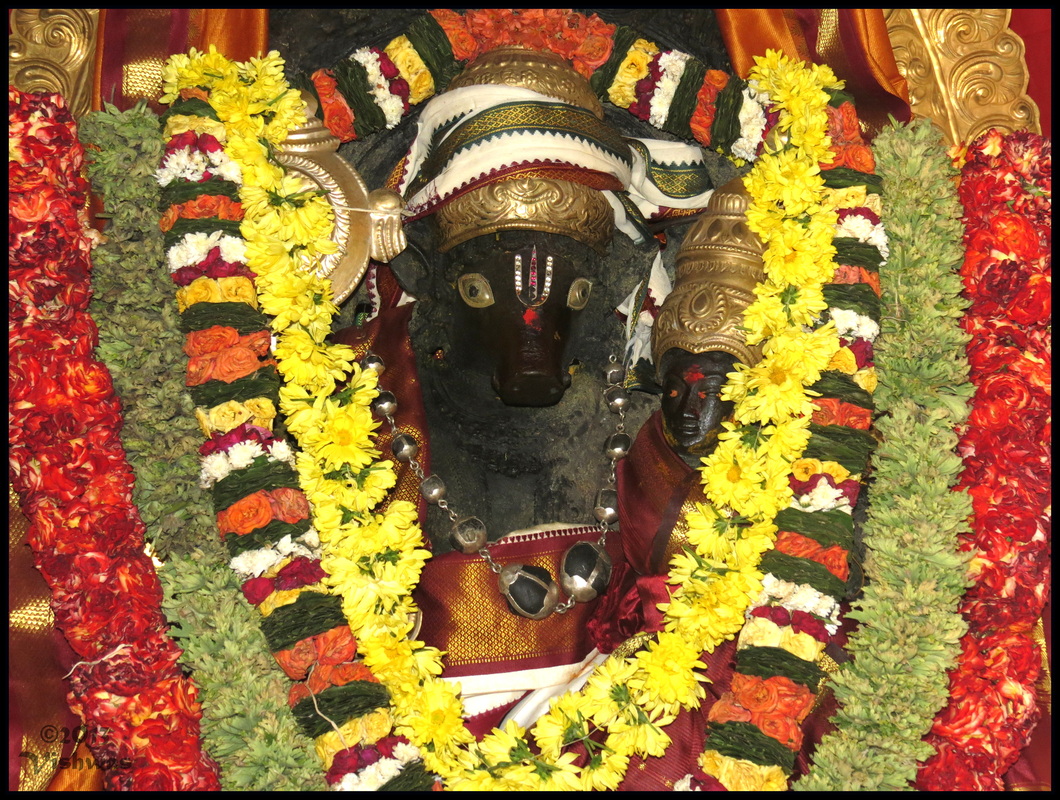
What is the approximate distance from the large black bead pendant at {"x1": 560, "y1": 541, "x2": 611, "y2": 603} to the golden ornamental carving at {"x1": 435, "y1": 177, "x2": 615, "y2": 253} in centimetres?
106

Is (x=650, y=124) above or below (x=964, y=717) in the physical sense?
above

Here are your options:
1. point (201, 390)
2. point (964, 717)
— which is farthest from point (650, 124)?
point (964, 717)

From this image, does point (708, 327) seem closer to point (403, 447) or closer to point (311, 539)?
point (403, 447)

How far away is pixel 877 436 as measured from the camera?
3717mm

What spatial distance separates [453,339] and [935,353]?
63.1 inches

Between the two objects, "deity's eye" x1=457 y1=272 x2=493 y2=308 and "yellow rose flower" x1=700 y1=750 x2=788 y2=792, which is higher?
A: "deity's eye" x1=457 y1=272 x2=493 y2=308

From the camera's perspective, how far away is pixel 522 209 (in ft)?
12.2

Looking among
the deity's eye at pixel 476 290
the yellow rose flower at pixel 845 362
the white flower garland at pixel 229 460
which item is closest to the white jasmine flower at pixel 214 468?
the white flower garland at pixel 229 460

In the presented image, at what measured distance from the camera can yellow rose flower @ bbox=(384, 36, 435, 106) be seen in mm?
4023

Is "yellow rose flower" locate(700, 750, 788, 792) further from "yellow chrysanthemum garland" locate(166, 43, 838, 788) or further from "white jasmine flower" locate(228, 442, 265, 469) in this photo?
"white jasmine flower" locate(228, 442, 265, 469)

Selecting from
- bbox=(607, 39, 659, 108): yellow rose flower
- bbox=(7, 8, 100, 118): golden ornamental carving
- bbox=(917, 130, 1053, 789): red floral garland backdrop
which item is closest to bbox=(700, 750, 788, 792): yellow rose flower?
bbox=(917, 130, 1053, 789): red floral garland backdrop

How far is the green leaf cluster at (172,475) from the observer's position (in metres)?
3.05

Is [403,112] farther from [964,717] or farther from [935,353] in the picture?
[964,717]

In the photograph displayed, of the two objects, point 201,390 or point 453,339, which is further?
point 453,339
